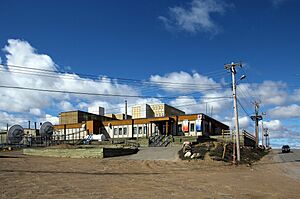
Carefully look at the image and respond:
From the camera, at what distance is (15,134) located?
5903 centimetres

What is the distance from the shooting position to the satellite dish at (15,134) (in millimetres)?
58250

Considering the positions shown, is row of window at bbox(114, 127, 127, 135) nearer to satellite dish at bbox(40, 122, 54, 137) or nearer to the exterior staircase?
the exterior staircase

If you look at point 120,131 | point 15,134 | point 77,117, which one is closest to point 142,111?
point 77,117

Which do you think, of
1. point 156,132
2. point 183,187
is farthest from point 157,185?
point 156,132

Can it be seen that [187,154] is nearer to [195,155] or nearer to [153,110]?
[195,155]

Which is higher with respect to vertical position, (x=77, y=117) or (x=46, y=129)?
(x=77, y=117)

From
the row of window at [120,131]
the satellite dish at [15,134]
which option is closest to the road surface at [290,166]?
the row of window at [120,131]

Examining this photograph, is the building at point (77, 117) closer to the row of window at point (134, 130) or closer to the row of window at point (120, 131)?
the row of window at point (120, 131)

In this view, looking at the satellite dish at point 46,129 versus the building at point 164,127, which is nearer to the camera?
A: the building at point 164,127

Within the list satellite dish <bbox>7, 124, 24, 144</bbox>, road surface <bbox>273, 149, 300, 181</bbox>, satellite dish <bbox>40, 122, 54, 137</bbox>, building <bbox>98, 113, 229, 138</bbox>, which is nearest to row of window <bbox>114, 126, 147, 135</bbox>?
building <bbox>98, 113, 229, 138</bbox>

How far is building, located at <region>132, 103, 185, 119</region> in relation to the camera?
256 ft

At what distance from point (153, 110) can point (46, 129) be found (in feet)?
86.8

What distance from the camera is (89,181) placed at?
16.4m

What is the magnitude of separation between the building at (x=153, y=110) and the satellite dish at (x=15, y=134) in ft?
99.4
